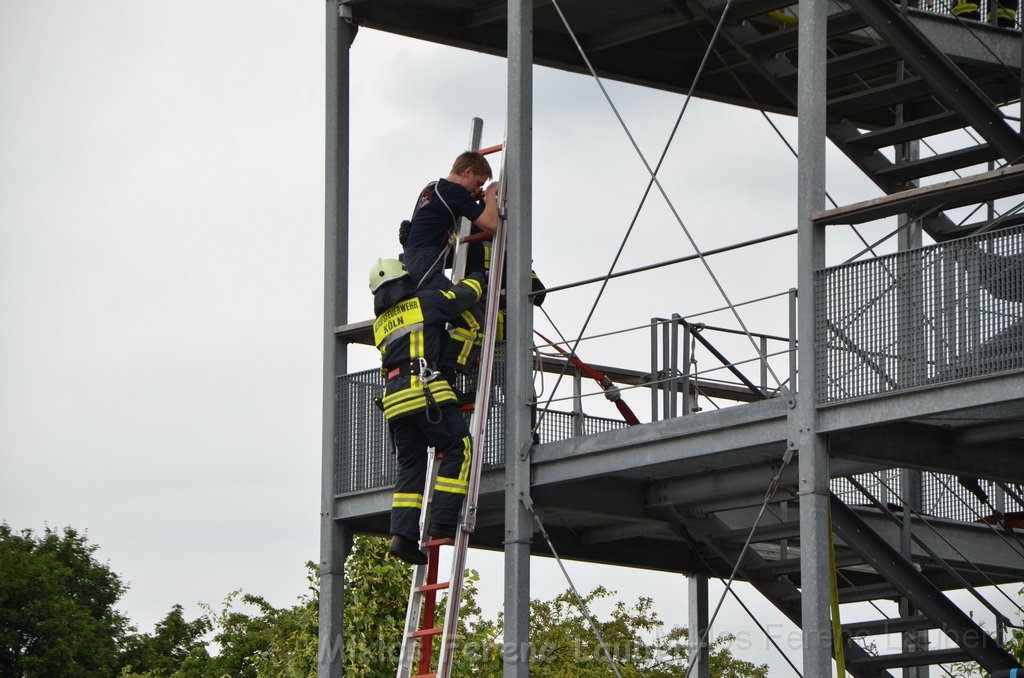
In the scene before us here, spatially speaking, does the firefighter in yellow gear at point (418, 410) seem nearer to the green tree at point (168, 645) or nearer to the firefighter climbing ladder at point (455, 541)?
the firefighter climbing ladder at point (455, 541)

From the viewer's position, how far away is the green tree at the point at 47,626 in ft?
166

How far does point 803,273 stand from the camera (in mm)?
13516

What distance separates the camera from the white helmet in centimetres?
1505

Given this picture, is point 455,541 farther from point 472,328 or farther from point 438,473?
point 472,328

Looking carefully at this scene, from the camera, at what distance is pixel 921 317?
13.0 m

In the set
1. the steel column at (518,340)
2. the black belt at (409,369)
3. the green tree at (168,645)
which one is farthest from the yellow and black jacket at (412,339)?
the green tree at (168,645)

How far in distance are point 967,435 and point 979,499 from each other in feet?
11.5

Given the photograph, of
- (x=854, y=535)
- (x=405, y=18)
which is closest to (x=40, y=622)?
(x=405, y=18)

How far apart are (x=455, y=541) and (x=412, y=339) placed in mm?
1517

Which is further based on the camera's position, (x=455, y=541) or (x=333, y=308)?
(x=333, y=308)

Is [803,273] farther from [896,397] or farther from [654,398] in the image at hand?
[654,398]

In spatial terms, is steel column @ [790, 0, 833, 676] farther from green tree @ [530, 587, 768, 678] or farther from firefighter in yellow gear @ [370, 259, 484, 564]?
green tree @ [530, 587, 768, 678]

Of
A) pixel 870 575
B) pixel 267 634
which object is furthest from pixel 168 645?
pixel 870 575

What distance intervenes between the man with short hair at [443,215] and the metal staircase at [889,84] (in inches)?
99.1
